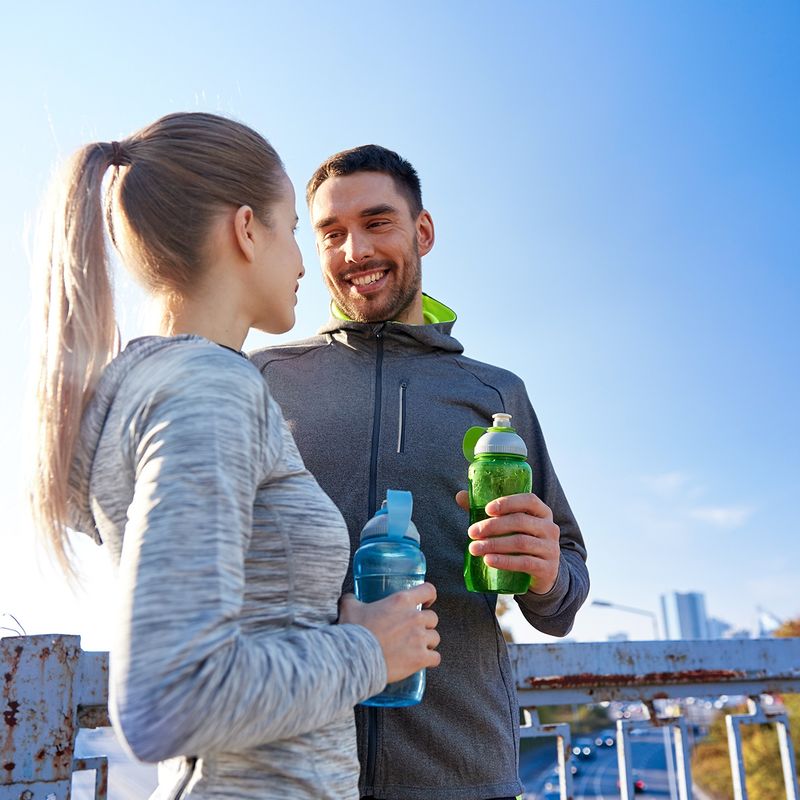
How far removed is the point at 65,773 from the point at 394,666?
135 centimetres

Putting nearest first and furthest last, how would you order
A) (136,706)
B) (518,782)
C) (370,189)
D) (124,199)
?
(136,706), (124,199), (518,782), (370,189)

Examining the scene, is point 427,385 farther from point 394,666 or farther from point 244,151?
point 394,666

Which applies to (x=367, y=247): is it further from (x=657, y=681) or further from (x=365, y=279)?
(x=657, y=681)

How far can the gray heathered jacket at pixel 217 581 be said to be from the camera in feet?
3.77

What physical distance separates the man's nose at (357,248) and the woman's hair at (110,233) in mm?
1169

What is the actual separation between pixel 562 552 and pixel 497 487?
732 millimetres

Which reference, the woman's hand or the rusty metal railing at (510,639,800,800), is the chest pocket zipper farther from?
the rusty metal railing at (510,639,800,800)

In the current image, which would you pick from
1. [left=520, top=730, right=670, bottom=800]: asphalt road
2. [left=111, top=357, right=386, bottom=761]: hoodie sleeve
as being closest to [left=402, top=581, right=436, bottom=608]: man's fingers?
[left=111, top=357, right=386, bottom=761]: hoodie sleeve

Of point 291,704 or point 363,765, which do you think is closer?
point 291,704

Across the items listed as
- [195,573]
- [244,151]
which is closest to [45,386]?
[195,573]

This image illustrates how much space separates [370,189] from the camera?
10.1 ft

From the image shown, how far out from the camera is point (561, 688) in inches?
124

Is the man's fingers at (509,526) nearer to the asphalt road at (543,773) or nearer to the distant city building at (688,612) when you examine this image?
the asphalt road at (543,773)

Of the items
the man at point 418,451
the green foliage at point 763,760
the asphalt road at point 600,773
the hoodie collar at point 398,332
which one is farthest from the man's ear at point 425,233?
the asphalt road at point 600,773
